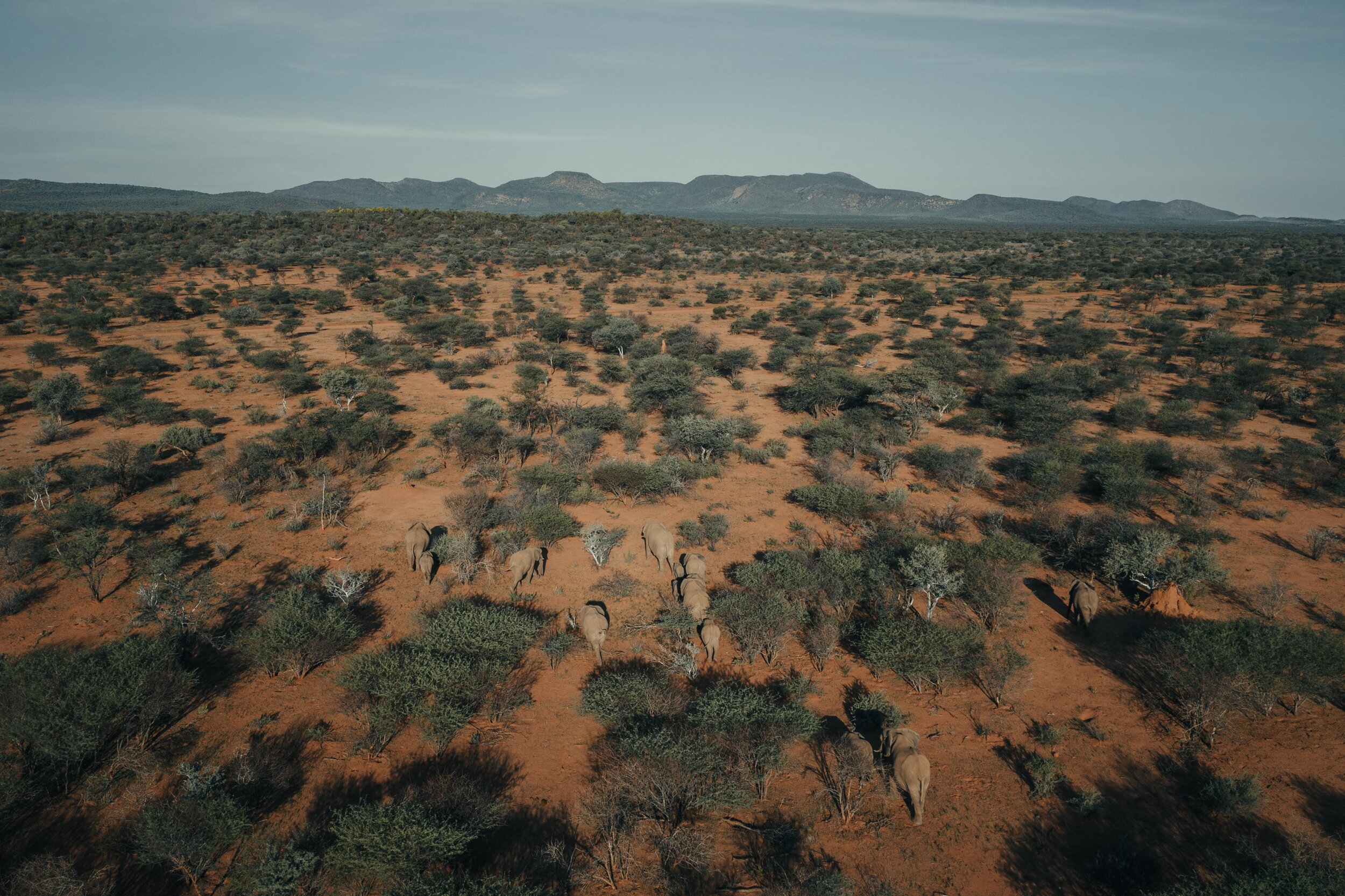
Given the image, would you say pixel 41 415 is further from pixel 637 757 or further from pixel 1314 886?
pixel 1314 886

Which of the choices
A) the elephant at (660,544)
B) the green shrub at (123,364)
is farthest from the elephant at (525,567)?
the green shrub at (123,364)

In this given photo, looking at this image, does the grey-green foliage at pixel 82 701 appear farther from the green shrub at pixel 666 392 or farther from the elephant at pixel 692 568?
the green shrub at pixel 666 392

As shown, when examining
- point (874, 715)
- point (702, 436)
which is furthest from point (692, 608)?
point (702, 436)

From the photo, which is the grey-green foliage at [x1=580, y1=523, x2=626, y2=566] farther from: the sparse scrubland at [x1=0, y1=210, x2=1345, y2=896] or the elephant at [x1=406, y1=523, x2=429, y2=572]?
the elephant at [x1=406, y1=523, x2=429, y2=572]

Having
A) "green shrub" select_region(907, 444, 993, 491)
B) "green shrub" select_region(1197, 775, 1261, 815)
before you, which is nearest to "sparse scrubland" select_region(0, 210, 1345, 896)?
"green shrub" select_region(1197, 775, 1261, 815)

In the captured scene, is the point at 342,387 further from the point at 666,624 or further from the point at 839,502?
the point at 839,502

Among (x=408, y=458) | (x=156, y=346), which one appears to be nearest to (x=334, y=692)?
(x=408, y=458)
